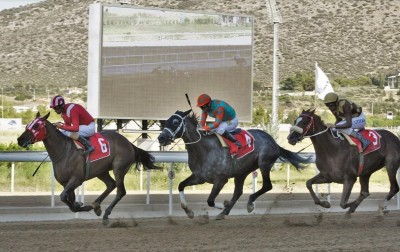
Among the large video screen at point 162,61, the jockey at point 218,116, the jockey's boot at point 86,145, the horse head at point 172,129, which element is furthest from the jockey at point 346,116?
the large video screen at point 162,61

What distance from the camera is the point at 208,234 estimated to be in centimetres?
1098

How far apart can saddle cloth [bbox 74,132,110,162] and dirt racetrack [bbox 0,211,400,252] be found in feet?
2.96

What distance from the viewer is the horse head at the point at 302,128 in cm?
1261

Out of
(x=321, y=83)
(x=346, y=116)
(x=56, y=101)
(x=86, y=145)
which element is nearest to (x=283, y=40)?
(x=321, y=83)

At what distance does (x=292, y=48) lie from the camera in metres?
80.2

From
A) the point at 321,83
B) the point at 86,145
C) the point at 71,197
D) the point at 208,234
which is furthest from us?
the point at 321,83

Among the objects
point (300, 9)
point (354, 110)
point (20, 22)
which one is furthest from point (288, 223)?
point (20, 22)

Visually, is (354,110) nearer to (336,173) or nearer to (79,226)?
(336,173)

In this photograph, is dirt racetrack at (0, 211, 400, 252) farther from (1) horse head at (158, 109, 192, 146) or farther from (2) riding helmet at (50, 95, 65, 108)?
(2) riding helmet at (50, 95, 65, 108)

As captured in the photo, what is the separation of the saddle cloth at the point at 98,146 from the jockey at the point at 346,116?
3051mm

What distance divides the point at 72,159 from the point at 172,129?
1358 mm

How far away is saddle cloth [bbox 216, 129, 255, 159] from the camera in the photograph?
13.2 m

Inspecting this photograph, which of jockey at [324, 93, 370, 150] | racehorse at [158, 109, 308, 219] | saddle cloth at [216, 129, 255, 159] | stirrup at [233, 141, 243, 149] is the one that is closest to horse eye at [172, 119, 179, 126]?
racehorse at [158, 109, 308, 219]

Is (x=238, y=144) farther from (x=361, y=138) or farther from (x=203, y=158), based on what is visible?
(x=361, y=138)
